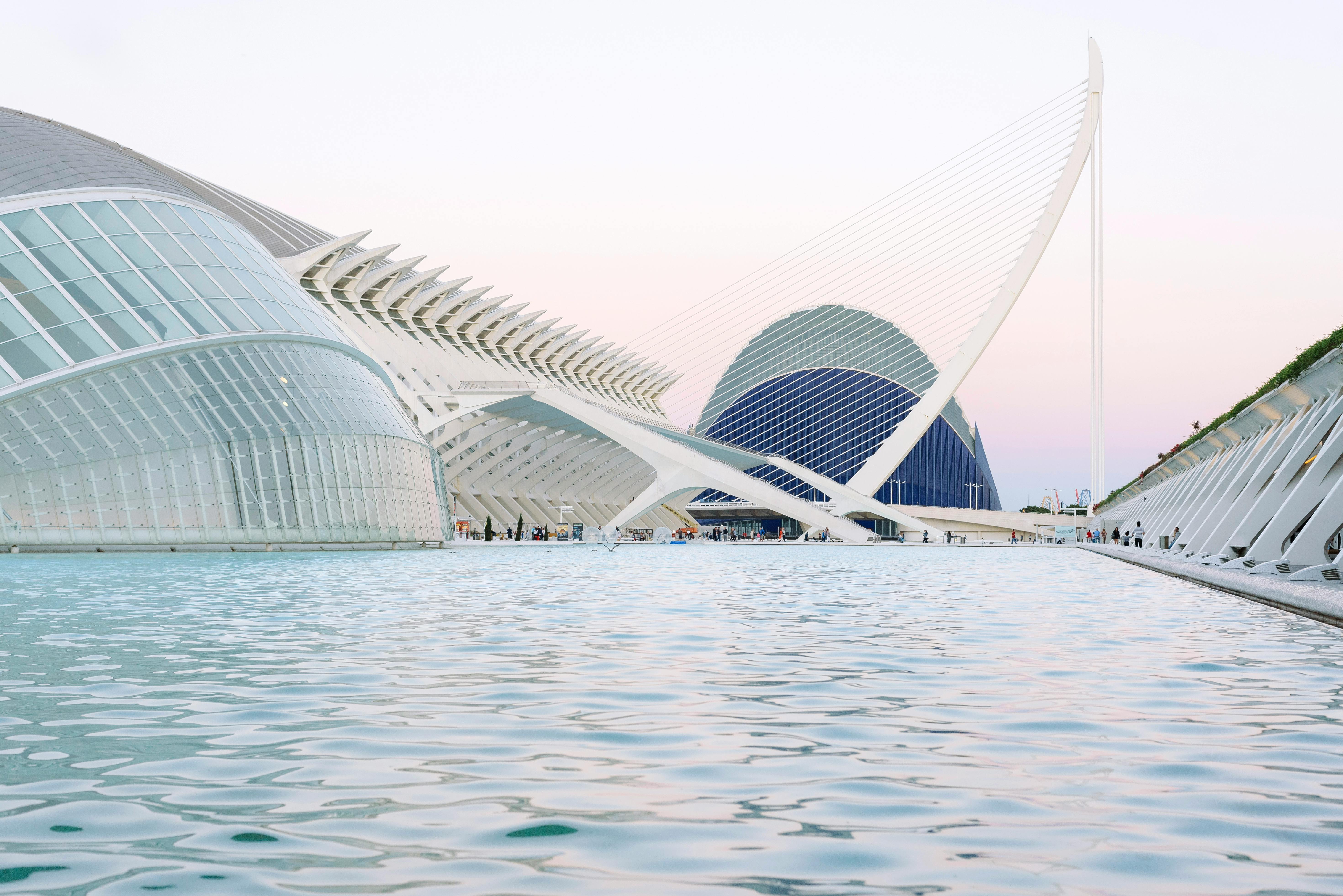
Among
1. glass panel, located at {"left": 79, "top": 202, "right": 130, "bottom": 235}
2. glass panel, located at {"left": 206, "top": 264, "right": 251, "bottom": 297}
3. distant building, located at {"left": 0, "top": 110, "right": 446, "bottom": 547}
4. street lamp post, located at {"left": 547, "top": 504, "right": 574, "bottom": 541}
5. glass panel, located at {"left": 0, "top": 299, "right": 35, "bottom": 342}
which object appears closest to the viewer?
glass panel, located at {"left": 0, "top": 299, "right": 35, "bottom": 342}

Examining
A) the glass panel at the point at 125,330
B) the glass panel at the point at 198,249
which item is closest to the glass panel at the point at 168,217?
the glass panel at the point at 198,249

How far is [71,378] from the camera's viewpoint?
24.9 meters

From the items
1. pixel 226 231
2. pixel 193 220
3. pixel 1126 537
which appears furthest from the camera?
pixel 1126 537

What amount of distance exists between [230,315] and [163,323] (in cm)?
207

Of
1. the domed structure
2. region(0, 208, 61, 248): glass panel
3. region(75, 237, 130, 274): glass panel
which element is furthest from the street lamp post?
region(0, 208, 61, 248): glass panel

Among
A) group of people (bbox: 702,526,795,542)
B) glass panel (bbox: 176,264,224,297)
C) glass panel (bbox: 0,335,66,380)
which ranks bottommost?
group of people (bbox: 702,526,795,542)

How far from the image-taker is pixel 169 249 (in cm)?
2859

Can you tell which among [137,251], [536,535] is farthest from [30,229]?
[536,535]

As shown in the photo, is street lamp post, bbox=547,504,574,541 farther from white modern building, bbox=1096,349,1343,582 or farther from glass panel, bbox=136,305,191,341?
glass panel, bbox=136,305,191,341

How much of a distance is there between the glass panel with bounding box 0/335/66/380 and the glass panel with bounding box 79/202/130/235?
357 centimetres

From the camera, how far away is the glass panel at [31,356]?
24484 millimetres

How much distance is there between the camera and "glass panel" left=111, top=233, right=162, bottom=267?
27.4 meters

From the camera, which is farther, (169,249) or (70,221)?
(169,249)

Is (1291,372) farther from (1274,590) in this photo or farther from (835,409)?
(835,409)
